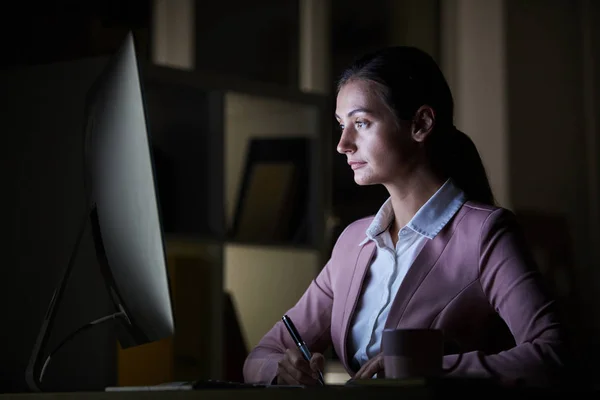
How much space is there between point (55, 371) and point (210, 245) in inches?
25.8

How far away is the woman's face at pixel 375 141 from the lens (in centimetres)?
161

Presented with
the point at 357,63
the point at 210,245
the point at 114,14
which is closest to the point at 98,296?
the point at 210,245

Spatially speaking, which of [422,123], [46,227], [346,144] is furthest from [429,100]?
[46,227]

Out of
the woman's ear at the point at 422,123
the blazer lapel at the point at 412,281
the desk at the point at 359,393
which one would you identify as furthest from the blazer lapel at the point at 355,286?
the desk at the point at 359,393

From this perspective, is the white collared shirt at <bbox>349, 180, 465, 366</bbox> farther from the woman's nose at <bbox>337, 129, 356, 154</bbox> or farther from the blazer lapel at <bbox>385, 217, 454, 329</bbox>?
the woman's nose at <bbox>337, 129, 356, 154</bbox>

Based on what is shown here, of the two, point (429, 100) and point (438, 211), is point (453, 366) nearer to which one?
point (438, 211)

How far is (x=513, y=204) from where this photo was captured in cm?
361

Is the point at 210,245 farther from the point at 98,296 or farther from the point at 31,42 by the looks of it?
the point at 31,42

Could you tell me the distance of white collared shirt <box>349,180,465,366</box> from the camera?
157 cm

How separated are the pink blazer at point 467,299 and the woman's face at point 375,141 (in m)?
0.14

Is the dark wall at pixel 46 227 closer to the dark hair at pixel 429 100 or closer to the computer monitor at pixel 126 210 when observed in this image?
the computer monitor at pixel 126 210

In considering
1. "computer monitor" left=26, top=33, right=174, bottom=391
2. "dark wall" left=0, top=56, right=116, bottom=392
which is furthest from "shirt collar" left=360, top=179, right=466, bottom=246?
"dark wall" left=0, top=56, right=116, bottom=392

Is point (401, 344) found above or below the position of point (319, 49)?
below

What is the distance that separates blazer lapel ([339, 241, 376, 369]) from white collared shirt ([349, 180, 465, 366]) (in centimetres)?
1
